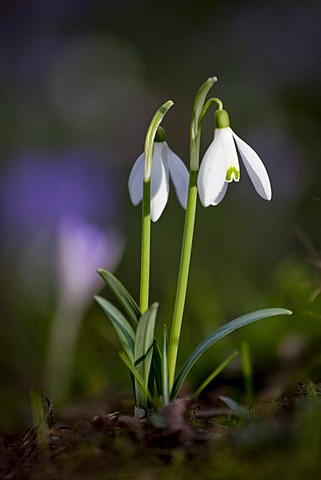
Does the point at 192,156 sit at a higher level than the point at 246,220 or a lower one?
higher

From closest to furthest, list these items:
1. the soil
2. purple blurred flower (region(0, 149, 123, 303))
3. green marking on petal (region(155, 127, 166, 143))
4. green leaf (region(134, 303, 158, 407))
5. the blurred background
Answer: the soil → green leaf (region(134, 303, 158, 407)) → green marking on petal (region(155, 127, 166, 143)) → the blurred background → purple blurred flower (region(0, 149, 123, 303))

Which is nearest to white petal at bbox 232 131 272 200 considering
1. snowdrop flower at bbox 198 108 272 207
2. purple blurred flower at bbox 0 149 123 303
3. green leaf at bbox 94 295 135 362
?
snowdrop flower at bbox 198 108 272 207

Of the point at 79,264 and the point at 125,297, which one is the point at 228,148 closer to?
the point at 125,297

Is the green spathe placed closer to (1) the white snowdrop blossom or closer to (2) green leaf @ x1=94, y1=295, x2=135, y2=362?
(1) the white snowdrop blossom

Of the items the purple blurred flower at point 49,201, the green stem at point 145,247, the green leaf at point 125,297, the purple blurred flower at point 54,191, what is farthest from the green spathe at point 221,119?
the purple blurred flower at point 54,191

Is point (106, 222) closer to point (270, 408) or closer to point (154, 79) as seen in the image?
point (154, 79)

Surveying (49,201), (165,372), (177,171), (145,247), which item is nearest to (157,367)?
(165,372)

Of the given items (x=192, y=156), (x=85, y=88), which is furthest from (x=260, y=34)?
(x=192, y=156)
